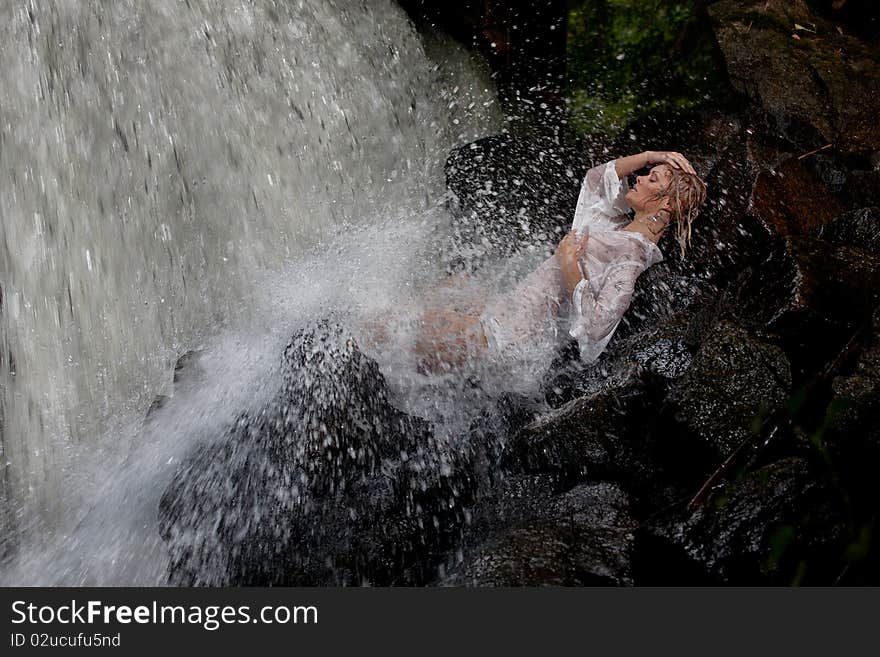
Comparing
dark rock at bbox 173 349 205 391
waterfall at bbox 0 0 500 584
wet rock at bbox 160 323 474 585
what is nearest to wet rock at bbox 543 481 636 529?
wet rock at bbox 160 323 474 585

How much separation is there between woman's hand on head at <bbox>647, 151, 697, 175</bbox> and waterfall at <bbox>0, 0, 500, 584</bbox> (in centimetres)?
191

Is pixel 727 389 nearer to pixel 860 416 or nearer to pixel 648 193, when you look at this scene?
pixel 860 416

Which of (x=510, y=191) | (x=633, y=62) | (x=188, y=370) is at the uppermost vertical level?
(x=633, y=62)

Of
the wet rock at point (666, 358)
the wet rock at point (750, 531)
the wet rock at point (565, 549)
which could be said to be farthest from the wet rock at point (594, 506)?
the wet rock at point (666, 358)

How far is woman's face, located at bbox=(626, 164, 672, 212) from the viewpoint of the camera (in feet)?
13.9

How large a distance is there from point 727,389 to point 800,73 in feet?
12.9

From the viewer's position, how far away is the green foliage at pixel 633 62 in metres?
6.08

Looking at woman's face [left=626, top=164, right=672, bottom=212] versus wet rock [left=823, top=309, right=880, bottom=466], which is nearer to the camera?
wet rock [left=823, top=309, right=880, bottom=466]

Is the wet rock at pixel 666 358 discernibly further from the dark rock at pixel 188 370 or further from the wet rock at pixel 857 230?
the dark rock at pixel 188 370

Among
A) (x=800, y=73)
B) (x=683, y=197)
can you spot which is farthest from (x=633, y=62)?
(x=683, y=197)

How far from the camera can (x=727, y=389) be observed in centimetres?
326

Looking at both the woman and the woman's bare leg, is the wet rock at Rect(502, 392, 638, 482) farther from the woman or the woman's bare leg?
the woman's bare leg

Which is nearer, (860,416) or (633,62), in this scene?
(860,416)

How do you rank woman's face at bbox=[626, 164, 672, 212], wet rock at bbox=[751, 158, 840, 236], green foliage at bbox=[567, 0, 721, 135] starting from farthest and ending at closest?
1. green foliage at bbox=[567, 0, 721, 135]
2. wet rock at bbox=[751, 158, 840, 236]
3. woman's face at bbox=[626, 164, 672, 212]
